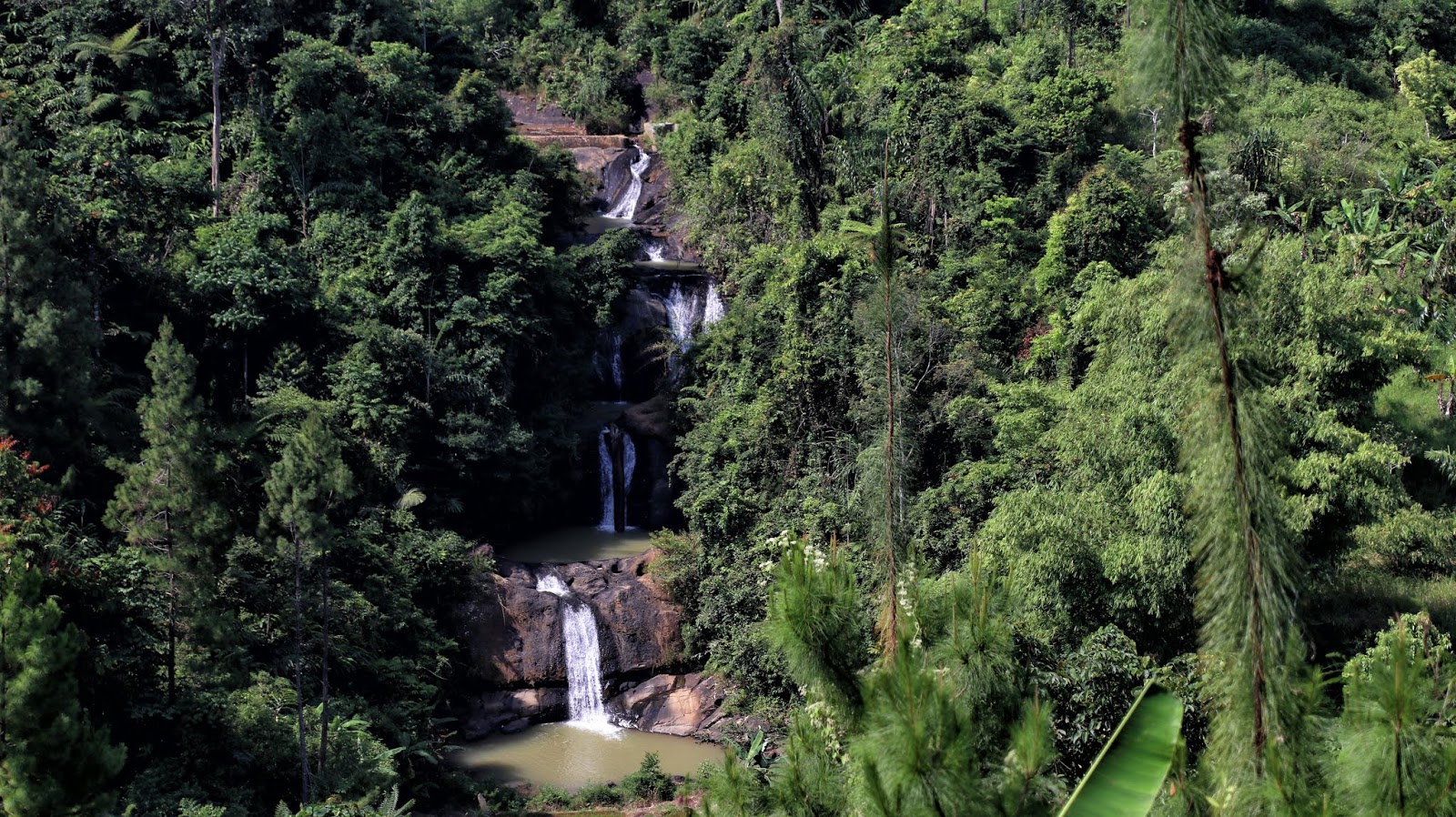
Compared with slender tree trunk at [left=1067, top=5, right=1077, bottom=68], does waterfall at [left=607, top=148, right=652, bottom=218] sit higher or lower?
lower

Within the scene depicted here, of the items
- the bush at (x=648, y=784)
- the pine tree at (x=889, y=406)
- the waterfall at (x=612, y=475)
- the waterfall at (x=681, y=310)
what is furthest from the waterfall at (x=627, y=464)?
the pine tree at (x=889, y=406)

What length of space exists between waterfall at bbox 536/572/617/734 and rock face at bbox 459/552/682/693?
0.12 meters

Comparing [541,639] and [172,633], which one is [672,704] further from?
[172,633]

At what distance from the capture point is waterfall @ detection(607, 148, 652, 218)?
3366 centimetres

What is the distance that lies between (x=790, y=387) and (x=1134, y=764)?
18.7 m

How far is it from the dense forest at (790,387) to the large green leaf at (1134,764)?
88mm

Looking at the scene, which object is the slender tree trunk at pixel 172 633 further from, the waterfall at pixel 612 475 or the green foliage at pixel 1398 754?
the green foliage at pixel 1398 754

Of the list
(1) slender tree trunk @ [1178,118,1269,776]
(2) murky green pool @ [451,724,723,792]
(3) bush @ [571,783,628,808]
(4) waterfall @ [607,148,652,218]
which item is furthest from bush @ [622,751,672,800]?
(4) waterfall @ [607,148,652,218]

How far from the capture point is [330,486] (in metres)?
14.7

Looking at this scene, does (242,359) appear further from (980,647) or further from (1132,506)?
(980,647)

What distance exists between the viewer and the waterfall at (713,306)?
93.4 feet

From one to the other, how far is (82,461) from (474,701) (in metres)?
8.14

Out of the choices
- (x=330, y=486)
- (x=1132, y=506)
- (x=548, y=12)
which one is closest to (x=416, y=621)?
(x=330, y=486)

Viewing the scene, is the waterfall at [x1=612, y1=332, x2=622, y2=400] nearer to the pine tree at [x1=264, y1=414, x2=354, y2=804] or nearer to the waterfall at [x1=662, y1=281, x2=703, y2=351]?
the waterfall at [x1=662, y1=281, x2=703, y2=351]
